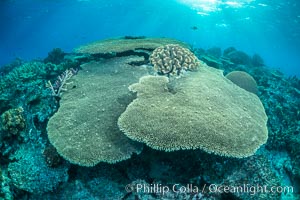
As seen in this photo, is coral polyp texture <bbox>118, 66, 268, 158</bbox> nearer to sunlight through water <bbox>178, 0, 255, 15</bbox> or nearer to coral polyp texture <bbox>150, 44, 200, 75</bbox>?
coral polyp texture <bbox>150, 44, 200, 75</bbox>

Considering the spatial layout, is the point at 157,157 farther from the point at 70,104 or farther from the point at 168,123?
the point at 70,104

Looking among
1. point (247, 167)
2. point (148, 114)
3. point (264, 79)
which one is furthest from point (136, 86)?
point (264, 79)

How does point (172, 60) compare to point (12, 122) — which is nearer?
point (12, 122)

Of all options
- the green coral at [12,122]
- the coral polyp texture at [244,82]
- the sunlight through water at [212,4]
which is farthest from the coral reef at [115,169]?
the sunlight through water at [212,4]

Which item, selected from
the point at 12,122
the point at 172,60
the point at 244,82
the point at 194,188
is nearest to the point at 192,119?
the point at 194,188

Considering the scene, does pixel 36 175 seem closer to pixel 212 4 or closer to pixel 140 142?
pixel 140 142

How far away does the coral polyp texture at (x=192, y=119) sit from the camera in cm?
464

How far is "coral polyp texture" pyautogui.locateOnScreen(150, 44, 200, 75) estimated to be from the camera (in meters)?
7.79

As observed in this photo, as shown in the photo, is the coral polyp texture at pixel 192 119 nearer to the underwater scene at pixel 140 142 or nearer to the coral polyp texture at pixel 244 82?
the underwater scene at pixel 140 142

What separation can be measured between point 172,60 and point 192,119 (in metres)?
3.41

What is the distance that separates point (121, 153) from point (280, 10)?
34580mm

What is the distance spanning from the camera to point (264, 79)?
12930mm

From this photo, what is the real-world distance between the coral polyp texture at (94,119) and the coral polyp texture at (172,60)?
0.57m

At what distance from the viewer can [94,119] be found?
18.5 ft
